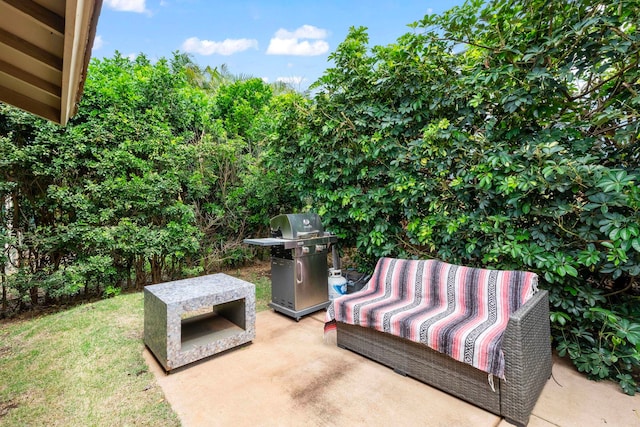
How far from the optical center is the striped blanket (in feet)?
6.78

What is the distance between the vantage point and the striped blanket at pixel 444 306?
207cm

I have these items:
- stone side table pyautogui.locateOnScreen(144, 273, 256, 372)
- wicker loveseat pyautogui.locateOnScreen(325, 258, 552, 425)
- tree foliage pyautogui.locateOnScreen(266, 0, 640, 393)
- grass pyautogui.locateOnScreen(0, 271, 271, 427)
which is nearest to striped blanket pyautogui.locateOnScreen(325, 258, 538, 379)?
wicker loveseat pyautogui.locateOnScreen(325, 258, 552, 425)

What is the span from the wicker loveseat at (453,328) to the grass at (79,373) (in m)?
1.73

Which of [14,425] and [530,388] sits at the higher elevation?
[530,388]

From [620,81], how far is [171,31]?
11.5 m

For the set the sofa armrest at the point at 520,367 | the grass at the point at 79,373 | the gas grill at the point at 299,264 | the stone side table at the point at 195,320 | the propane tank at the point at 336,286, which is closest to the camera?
the sofa armrest at the point at 520,367

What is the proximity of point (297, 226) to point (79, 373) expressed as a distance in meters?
2.60

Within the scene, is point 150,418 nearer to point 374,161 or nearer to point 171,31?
point 374,161

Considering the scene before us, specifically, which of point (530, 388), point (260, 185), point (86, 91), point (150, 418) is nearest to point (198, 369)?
point (150, 418)

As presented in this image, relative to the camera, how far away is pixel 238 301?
10.2ft

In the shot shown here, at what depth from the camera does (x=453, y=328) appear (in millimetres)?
2223

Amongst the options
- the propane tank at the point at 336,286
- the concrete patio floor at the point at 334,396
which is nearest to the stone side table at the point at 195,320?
the concrete patio floor at the point at 334,396

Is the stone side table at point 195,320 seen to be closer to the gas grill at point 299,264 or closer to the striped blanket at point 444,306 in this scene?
the gas grill at point 299,264

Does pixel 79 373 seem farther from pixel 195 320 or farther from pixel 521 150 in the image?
pixel 521 150
